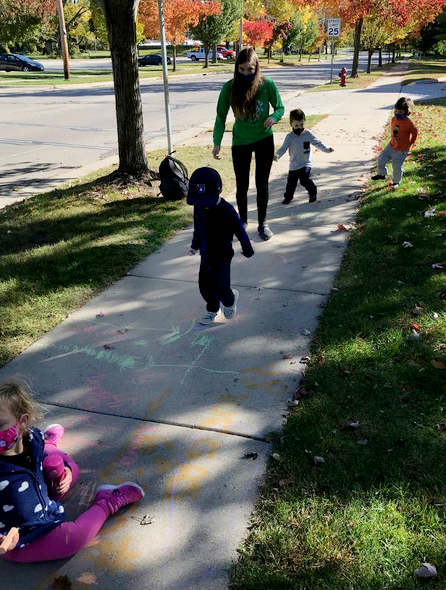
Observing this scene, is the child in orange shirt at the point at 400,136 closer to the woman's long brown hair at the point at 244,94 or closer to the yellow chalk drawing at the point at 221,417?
the woman's long brown hair at the point at 244,94

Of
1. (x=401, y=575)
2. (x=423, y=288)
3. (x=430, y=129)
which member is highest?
(x=430, y=129)

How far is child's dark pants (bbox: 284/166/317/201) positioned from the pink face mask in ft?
18.8

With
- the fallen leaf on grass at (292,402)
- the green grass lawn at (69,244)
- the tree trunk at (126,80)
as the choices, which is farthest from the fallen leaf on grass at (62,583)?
the tree trunk at (126,80)

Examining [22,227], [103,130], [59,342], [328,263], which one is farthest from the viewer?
[103,130]

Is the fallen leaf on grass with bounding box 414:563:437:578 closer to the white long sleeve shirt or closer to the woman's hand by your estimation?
the woman's hand

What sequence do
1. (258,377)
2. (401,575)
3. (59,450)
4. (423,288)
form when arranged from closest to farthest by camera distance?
1. (401,575)
2. (59,450)
3. (258,377)
4. (423,288)

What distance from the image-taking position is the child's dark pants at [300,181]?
23.7ft

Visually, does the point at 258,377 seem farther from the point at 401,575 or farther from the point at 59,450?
the point at 401,575

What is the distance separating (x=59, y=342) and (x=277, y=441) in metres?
1.93

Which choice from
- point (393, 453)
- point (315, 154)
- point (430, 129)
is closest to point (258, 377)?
point (393, 453)

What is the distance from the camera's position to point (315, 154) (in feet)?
35.6

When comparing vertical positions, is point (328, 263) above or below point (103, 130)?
below

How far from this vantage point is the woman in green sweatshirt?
5262 millimetres

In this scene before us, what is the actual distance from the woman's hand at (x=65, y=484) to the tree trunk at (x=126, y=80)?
625 cm
